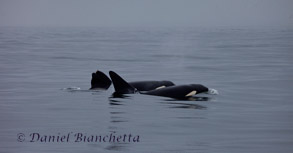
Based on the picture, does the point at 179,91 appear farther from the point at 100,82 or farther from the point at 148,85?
the point at 100,82

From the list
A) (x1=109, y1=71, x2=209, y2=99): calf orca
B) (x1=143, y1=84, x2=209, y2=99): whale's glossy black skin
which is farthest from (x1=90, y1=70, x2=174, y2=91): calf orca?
(x1=143, y1=84, x2=209, y2=99): whale's glossy black skin

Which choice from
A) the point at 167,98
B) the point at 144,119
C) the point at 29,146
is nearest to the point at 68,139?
the point at 29,146

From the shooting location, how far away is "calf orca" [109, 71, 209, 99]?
2003cm

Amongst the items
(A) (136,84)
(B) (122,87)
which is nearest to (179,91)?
(B) (122,87)

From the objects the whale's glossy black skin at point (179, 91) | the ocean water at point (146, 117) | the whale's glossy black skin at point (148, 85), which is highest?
the whale's glossy black skin at point (148, 85)

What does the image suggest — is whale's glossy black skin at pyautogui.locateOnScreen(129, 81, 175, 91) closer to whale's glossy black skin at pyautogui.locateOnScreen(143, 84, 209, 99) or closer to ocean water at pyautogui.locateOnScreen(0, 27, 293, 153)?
ocean water at pyautogui.locateOnScreen(0, 27, 293, 153)

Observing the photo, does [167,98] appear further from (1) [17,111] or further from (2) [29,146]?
(2) [29,146]

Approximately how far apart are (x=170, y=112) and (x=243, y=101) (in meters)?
3.15

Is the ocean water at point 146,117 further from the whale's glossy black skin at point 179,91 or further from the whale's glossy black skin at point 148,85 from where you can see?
the whale's glossy black skin at point 148,85

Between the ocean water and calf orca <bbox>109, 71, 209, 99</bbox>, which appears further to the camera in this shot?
calf orca <bbox>109, 71, 209, 99</bbox>

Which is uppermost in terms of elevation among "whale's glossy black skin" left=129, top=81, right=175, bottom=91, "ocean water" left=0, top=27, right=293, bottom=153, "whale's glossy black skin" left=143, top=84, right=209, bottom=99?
"whale's glossy black skin" left=129, top=81, right=175, bottom=91

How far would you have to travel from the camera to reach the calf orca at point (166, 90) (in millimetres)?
20031

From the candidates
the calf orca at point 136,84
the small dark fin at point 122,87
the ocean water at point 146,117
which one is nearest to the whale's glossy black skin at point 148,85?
the calf orca at point 136,84

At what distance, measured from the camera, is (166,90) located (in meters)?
20.4
